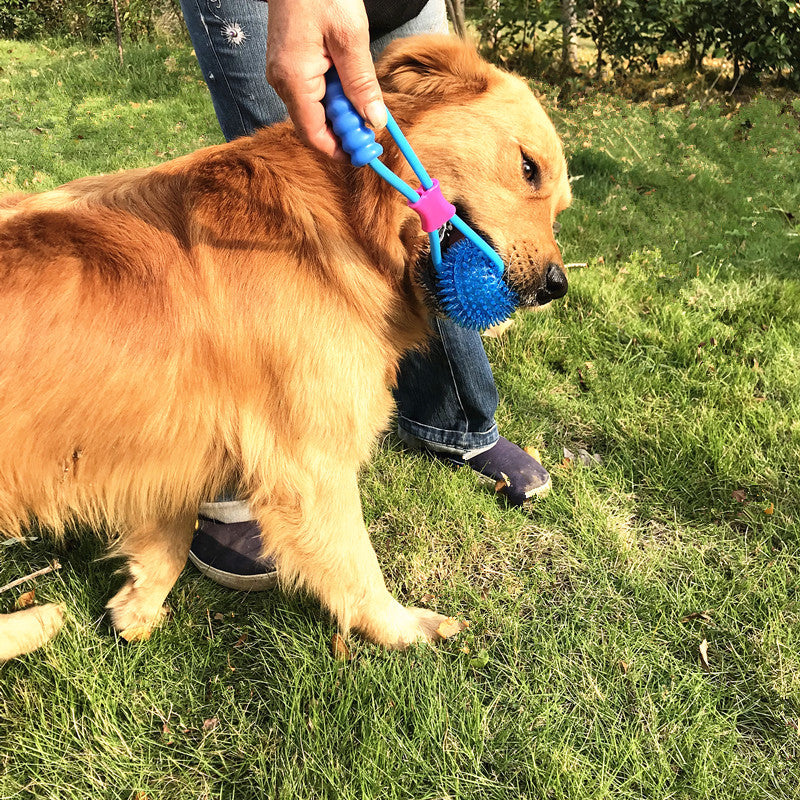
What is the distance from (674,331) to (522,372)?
1.04 meters

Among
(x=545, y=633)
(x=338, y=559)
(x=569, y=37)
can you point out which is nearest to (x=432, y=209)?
(x=338, y=559)

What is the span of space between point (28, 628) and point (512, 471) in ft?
6.53

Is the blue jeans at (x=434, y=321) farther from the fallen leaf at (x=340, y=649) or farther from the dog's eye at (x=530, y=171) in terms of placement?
the fallen leaf at (x=340, y=649)

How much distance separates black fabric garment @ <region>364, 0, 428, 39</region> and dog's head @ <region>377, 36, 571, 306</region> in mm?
304

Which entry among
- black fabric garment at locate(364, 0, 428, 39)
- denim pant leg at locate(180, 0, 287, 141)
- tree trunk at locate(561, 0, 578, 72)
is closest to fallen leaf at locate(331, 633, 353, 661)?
denim pant leg at locate(180, 0, 287, 141)

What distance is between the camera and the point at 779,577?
249cm

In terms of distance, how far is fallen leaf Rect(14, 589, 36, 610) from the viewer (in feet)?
8.00

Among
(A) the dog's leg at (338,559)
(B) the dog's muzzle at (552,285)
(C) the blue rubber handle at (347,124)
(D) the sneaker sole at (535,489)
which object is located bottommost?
(D) the sneaker sole at (535,489)

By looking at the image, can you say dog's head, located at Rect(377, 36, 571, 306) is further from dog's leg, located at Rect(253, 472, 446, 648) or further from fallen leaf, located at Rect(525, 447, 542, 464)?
fallen leaf, located at Rect(525, 447, 542, 464)

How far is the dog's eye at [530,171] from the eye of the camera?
2061 mm

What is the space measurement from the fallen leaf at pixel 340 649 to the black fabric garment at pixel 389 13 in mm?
2206

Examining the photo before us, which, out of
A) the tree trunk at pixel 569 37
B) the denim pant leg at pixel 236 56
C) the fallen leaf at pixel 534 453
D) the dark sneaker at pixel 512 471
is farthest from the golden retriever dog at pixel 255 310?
the tree trunk at pixel 569 37

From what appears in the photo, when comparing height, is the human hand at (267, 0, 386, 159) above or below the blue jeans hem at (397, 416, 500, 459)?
above

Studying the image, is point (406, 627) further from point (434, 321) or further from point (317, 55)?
point (317, 55)
